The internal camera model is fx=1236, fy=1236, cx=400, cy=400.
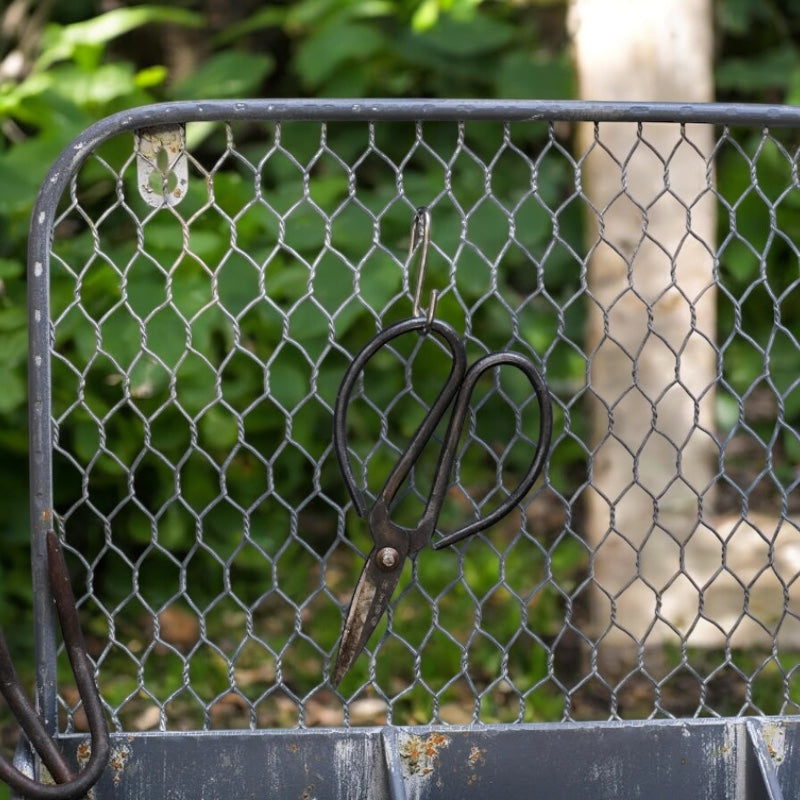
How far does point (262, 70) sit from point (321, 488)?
135 cm

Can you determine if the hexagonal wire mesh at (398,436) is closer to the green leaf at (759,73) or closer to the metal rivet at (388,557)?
the green leaf at (759,73)

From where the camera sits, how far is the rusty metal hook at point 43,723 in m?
1.45

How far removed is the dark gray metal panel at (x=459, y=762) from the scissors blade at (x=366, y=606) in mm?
101

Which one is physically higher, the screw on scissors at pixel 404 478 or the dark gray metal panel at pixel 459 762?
the screw on scissors at pixel 404 478

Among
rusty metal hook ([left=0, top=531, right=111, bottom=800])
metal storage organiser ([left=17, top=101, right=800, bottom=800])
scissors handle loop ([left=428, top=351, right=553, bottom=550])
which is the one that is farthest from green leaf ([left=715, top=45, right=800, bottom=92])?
rusty metal hook ([left=0, top=531, right=111, bottom=800])

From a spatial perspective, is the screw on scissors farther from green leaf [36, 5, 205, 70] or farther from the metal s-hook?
green leaf [36, 5, 205, 70]

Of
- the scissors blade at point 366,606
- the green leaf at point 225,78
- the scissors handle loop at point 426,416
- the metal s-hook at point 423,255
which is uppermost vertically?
the metal s-hook at point 423,255

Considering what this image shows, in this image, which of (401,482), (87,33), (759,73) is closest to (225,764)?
(401,482)

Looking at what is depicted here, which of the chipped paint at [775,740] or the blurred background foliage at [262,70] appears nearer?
the chipped paint at [775,740]

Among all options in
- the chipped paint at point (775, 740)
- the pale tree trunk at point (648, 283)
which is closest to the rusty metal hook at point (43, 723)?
the chipped paint at point (775, 740)

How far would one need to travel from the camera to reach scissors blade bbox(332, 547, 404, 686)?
1.57 meters

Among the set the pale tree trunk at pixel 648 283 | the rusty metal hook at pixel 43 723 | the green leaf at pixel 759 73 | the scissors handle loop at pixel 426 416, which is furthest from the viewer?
the green leaf at pixel 759 73

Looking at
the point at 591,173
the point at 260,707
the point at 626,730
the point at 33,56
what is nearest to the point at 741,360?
the point at 591,173

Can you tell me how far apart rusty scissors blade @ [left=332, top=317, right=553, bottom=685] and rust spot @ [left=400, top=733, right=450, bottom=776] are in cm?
13
